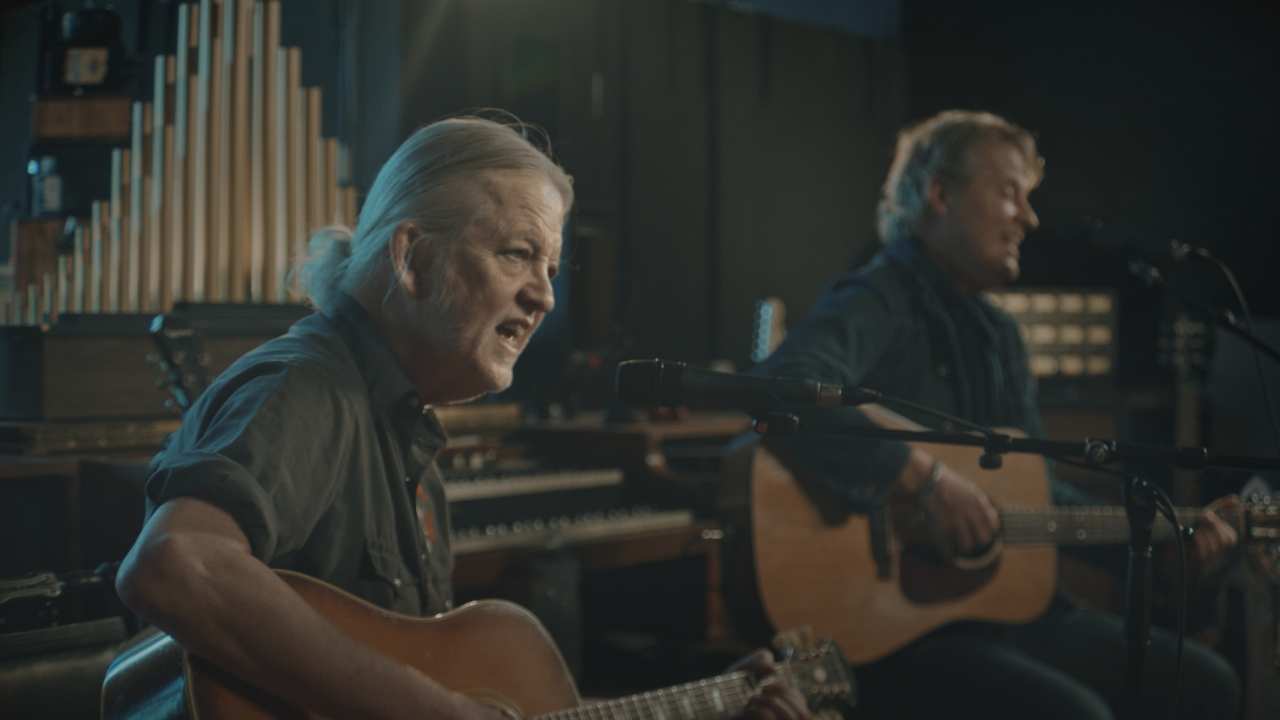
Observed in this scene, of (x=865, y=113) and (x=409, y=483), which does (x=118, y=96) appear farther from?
(x=865, y=113)

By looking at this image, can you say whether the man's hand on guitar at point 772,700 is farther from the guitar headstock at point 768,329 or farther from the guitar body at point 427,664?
the guitar headstock at point 768,329

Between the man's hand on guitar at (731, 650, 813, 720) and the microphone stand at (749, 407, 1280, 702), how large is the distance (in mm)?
658

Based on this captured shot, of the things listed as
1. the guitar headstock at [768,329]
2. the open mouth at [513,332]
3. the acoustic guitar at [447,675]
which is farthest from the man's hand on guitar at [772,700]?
the guitar headstock at [768,329]

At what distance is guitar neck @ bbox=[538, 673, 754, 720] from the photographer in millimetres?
2141

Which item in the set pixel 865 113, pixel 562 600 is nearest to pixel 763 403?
pixel 562 600

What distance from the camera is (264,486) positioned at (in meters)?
1.65

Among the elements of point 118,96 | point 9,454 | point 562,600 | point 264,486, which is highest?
point 118,96

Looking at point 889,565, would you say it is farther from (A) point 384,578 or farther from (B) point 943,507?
(A) point 384,578

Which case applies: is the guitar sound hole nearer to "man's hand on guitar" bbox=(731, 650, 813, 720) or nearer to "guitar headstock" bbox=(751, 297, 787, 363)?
"man's hand on guitar" bbox=(731, 650, 813, 720)

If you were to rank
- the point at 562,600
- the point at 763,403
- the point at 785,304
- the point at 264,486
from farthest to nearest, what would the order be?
the point at 785,304
the point at 562,600
the point at 763,403
the point at 264,486

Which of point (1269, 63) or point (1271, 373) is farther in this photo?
point (1269, 63)

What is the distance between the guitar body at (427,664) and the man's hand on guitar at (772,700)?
0.40 m

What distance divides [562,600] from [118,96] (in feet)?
6.98

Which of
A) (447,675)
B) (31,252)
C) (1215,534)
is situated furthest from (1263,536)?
(31,252)
